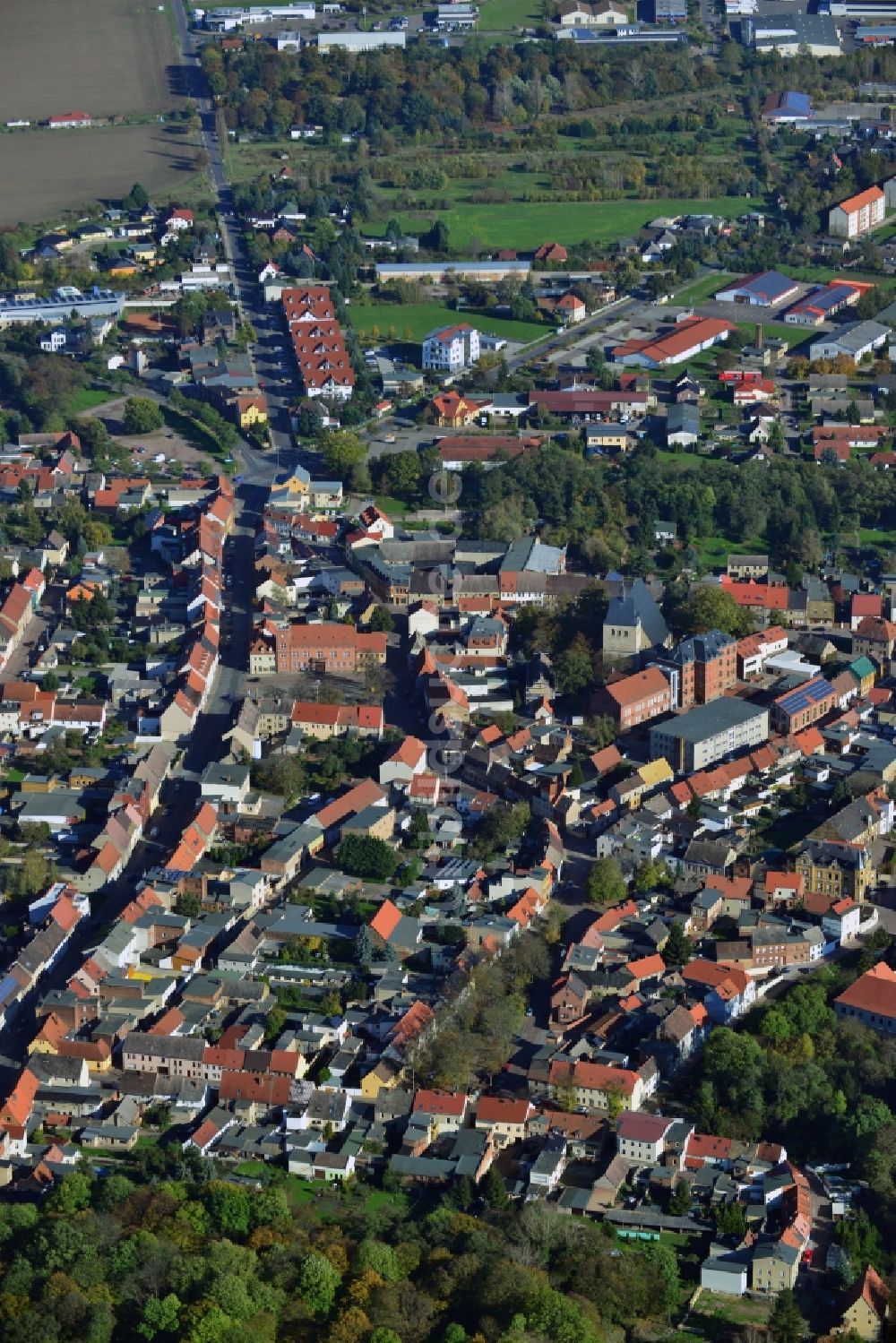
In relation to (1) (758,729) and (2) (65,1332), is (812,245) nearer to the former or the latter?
(1) (758,729)

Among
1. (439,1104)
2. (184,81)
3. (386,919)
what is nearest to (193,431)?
(386,919)

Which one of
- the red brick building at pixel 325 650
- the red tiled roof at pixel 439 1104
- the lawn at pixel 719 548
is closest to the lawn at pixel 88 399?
the red brick building at pixel 325 650

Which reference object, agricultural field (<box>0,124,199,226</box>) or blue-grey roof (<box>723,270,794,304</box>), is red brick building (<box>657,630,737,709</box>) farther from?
agricultural field (<box>0,124,199,226</box>)

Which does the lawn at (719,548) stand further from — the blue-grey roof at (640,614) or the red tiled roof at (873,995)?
the red tiled roof at (873,995)

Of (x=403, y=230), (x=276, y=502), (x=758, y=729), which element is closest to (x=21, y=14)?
(x=403, y=230)

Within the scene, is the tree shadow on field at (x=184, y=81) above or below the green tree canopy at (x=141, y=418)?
above
